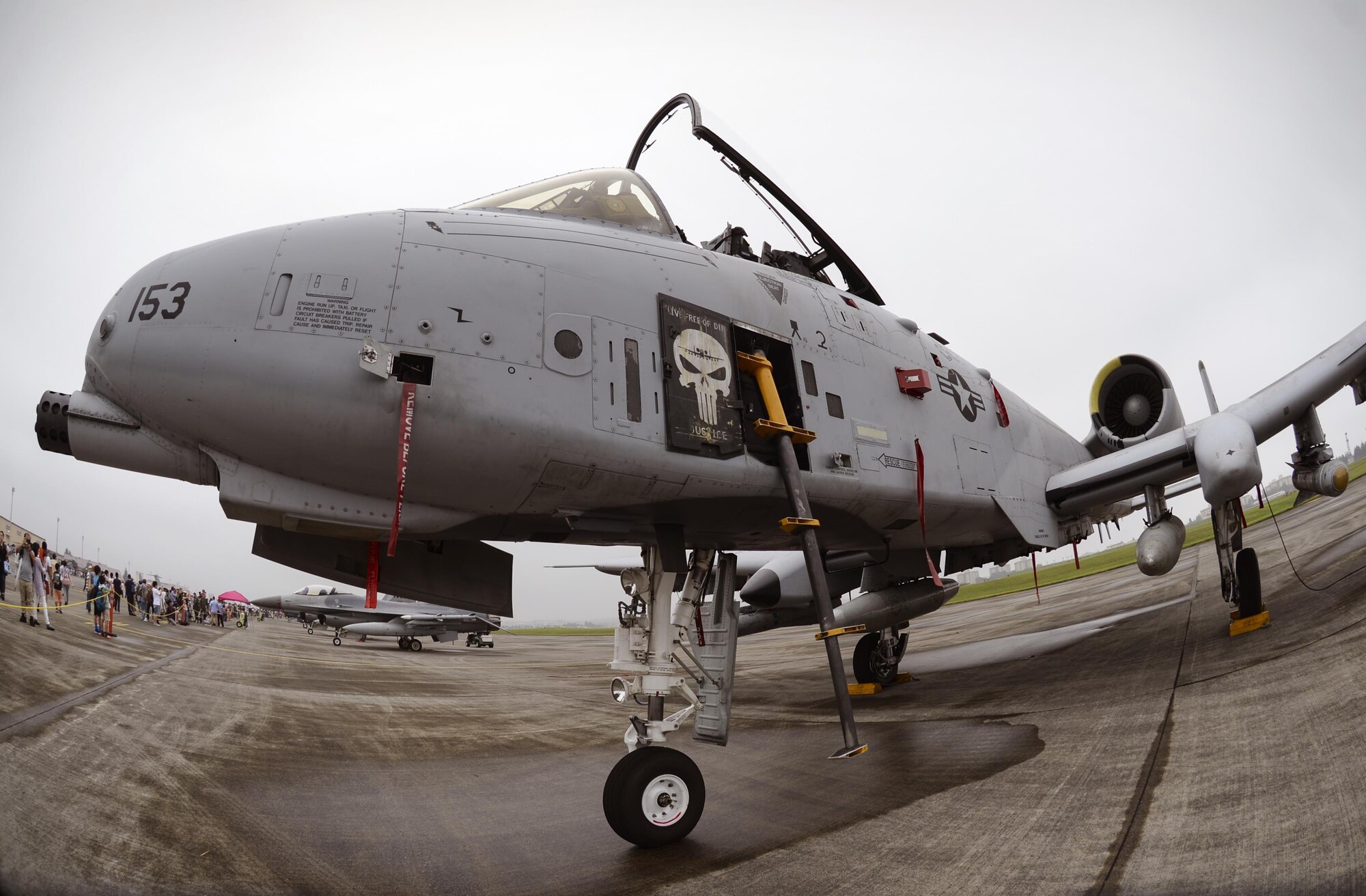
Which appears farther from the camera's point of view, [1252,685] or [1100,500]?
[1100,500]

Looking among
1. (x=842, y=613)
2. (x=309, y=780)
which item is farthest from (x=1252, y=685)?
(x=309, y=780)

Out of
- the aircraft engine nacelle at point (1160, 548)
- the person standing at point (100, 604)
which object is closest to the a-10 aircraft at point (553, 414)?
the aircraft engine nacelle at point (1160, 548)

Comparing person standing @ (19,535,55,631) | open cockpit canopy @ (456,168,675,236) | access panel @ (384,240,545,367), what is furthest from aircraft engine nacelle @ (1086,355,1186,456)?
person standing @ (19,535,55,631)

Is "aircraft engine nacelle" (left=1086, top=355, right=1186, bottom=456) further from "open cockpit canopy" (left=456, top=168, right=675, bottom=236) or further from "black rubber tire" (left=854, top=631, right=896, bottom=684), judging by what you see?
"open cockpit canopy" (left=456, top=168, right=675, bottom=236)

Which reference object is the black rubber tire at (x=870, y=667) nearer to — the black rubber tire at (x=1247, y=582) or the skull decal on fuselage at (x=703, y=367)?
the black rubber tire at (x=1247, y=582)

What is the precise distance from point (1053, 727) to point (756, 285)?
4421 mm

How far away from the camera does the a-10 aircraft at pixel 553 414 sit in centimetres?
333

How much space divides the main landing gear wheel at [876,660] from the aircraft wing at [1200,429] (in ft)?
10.9

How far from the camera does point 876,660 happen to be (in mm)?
9891

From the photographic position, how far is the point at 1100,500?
7.75 m

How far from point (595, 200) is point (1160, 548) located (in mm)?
6498

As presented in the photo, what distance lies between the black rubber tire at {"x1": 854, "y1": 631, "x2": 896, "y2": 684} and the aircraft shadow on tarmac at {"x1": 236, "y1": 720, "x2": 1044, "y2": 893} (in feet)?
10.4

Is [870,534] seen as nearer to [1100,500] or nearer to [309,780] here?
[1100,500]

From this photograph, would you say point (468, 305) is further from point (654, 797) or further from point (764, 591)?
point (764, 591)
